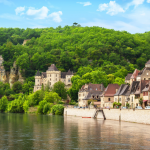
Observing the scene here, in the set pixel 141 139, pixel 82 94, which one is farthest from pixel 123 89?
pixel 141 139

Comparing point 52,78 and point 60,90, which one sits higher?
point 52,78

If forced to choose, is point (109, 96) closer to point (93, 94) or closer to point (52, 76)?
point (93, 94)

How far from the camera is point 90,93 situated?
100000 millimetres

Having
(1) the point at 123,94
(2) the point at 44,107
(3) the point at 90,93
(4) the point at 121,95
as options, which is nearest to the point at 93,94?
(3) the point at 90,93

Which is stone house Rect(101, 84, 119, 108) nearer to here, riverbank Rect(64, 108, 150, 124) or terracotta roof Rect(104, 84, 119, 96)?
terracotta roof Rect(104, 84, 119, 96)

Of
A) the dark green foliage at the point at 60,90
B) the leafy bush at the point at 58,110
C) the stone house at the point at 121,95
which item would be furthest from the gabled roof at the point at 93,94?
the dark green foliage at the point at 60,90

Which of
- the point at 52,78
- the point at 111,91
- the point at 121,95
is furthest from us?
the point at 52,78

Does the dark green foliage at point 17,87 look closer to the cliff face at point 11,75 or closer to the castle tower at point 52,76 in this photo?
the cliff face at point 11,75

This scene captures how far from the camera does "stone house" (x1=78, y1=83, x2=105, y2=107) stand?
3895 inches

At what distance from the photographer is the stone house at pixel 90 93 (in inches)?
3895

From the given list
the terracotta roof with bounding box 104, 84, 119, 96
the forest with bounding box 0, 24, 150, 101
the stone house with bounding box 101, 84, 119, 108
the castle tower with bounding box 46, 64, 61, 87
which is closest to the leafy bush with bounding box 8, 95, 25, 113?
the castle tower with bounding box 46, 64, 61, 87

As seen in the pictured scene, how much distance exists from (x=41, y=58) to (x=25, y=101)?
55.8 m

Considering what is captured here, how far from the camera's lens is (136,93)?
7275 centimetres

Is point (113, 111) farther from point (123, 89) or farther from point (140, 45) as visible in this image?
point (140, 45)
